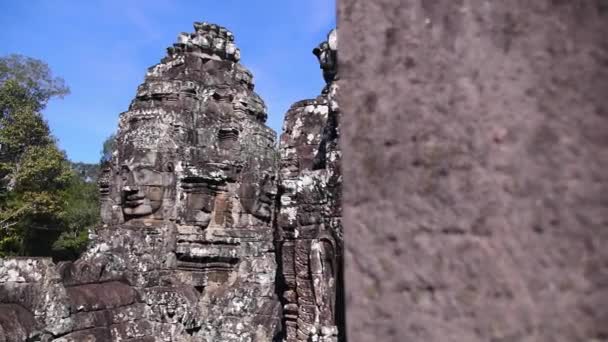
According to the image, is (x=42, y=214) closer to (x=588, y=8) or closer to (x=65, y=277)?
(x=65, y=277)

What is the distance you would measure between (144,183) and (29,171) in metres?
12.9

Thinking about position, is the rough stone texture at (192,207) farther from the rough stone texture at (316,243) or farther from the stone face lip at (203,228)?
the rough stone texture at (316,243)

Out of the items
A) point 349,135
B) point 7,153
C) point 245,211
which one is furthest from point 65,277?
point 7,153

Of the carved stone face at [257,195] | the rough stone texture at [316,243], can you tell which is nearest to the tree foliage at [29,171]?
the carved stone face at [257,195]

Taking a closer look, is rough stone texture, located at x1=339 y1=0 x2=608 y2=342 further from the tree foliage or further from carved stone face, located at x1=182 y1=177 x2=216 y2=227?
the tree foliage

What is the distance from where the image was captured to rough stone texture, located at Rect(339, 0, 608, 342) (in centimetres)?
91

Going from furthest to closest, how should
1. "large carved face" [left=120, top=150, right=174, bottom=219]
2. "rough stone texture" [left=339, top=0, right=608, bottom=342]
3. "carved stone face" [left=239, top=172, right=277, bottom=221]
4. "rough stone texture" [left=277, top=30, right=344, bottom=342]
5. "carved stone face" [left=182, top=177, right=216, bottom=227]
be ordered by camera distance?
"carved stone face" [left=239, top=172, right=277, bottom=221] < "carved stone face" [left=182, top=177, right=216, bottom=227] < "large carved face" [left=120, top=150, right=174, bottom=219] < "rough stone texture" [left=277, top=30, right=344, bottom=342] < "rough stone texture" [left=339, top=0, right=608, bottom=342]

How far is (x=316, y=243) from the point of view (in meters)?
4.69

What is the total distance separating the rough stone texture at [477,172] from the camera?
0.91 metres

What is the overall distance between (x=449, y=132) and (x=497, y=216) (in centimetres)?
17

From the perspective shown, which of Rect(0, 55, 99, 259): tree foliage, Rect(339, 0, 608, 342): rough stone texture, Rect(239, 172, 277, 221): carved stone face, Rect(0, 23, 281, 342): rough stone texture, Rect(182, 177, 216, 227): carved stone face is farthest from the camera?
Rect(0, 55, 99, 259): tree foliage

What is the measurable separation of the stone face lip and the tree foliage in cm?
1092

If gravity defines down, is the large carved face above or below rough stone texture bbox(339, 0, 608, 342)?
above

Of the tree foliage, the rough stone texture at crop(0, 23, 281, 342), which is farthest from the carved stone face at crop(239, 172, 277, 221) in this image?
the tree foliage
